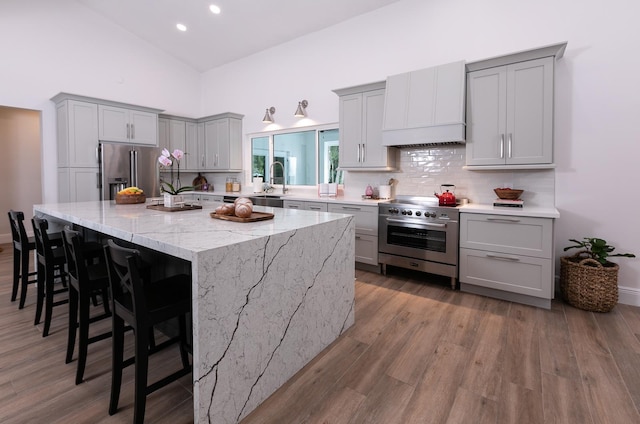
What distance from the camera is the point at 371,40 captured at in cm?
450

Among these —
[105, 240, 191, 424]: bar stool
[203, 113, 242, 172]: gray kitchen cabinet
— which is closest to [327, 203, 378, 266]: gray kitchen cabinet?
[105, 240, 191, 424]: bar stool

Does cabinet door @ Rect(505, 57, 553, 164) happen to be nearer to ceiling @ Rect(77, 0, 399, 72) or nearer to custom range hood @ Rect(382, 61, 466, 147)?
custom range hood @ Rect(382, 61, 466, 147)

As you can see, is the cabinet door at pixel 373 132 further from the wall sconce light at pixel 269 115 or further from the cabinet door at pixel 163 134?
the cabinet door at pixel 163 134

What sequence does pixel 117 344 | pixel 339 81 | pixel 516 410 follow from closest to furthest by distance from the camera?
pixel 117 344 < pixel 516 410 < pixel 339 81

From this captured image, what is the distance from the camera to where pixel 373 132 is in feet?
13.7

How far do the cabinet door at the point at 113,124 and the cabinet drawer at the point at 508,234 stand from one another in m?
5.15

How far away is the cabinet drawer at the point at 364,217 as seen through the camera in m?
3.93

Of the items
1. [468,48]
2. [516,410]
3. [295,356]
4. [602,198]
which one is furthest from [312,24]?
[516,410]

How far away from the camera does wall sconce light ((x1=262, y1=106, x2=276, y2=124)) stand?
5.44m

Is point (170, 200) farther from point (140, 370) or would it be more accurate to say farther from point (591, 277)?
point (591, 277)

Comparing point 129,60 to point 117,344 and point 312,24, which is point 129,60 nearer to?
point 312,24

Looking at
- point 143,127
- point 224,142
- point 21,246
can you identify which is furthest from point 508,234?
point 143,127

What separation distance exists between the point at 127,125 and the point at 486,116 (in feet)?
17.1

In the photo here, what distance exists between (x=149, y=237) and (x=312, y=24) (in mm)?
4464
